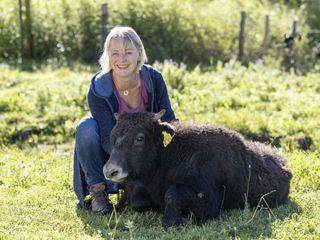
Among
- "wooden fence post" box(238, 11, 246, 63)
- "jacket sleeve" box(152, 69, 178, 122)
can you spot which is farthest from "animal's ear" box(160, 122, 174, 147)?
"wooden fence post" box(238, 11, 246, 63)

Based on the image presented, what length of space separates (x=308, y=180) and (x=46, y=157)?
12.1 ft

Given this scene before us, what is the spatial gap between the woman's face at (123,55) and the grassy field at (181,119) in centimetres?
145

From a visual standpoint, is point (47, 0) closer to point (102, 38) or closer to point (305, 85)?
point (102, 38)

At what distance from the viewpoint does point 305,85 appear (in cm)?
1376

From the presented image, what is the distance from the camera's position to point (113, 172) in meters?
5.89

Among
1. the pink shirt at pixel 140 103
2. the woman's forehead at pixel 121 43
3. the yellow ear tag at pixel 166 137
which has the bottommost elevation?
→ the yellow ear tag at pixel 166 137

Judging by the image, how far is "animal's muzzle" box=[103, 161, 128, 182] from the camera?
5867mm

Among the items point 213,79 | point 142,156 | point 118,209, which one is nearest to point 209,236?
point 142,156

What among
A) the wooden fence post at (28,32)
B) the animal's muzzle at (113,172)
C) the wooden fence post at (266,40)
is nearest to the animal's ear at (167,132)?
the animal's muzzle at (113,172)

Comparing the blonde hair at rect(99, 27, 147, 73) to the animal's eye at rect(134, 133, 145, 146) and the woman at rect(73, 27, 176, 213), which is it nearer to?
the woman at rect(73, 27, 176, 213)

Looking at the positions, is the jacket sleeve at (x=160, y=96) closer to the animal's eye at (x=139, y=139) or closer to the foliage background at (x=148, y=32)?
the animal's eye at (x=139, y=139)

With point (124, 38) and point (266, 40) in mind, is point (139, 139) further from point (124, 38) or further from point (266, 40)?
point (266, 40)

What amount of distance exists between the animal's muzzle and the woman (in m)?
0.63

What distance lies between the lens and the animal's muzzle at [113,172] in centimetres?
587
